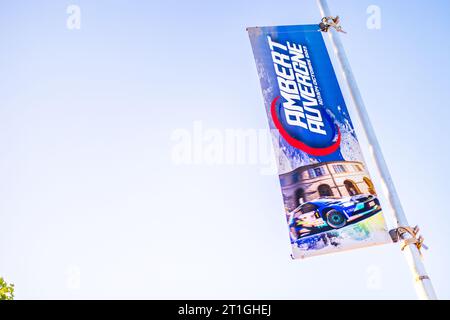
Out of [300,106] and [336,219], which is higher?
[300,106]

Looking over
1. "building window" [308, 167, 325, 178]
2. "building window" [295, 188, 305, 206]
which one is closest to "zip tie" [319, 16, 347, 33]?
"building window" [308, 167, 325, 178]

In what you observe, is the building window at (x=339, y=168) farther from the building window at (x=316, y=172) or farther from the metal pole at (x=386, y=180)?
the metal pole at (x=386, y=180)

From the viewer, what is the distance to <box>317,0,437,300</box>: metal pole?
17.7ft

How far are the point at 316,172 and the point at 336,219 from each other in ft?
2.67

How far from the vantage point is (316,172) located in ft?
20.4

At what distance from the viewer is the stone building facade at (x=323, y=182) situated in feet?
19.8

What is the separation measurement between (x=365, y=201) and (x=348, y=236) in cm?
70

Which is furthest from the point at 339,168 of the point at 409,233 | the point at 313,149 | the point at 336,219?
the point at 409,233

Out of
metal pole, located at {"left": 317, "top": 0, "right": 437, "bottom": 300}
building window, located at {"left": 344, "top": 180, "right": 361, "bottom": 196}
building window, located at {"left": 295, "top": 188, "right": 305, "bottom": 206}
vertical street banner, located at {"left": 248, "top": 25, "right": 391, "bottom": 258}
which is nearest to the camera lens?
metal pole, located at {"left": 317, "top": 0, "right": 437, "bottom": 300}

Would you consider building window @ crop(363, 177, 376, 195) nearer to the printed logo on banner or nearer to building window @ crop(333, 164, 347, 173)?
building window @ crop(333, 164, 347, 173)

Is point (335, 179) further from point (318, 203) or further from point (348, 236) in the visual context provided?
point (348, 236)

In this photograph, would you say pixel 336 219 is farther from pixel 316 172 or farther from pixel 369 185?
pixel 369 185

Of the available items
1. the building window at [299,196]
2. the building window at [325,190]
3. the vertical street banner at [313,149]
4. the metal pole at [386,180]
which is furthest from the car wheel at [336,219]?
the metal pole at [386,180]
